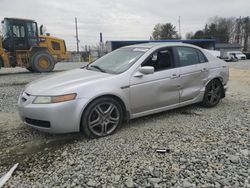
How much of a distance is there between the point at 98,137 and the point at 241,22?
71.7 m

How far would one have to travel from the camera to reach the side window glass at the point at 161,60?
432cm

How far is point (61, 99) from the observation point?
3.38m

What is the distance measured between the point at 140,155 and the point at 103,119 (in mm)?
920

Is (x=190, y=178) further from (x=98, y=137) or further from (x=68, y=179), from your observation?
(x=98, y=137)

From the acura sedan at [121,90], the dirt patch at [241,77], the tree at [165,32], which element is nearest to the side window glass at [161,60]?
the acura sedan at [121,90]

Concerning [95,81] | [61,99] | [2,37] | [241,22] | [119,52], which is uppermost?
[241,22]

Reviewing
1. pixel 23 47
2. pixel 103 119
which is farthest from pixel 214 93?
pixel 23 47

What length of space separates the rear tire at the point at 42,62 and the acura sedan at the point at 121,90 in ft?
32.9

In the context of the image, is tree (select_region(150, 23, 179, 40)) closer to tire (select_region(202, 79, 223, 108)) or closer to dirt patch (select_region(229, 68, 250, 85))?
dirt patch (select_region(229, 68, 250, 85))

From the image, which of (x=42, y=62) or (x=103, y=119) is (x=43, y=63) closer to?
(x=42, y=62)

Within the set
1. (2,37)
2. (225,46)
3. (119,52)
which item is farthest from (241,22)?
(119,52)

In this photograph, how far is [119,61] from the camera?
439 cm

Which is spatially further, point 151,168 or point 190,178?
point 151,168

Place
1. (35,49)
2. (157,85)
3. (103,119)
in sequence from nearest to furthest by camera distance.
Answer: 1. (103,119)
2. (157,85)
3. (35,49)
